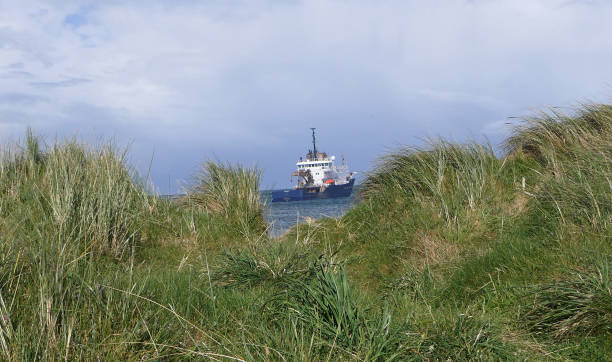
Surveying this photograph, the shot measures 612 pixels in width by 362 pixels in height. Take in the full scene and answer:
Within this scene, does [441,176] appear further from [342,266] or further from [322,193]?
[322,193]

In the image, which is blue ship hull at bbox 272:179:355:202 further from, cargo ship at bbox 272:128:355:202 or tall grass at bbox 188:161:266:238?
tall grass at bbox 188:161:266:238

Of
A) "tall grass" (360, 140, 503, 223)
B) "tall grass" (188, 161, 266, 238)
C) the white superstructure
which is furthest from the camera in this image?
the white superstructure

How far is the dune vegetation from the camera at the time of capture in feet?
8.00

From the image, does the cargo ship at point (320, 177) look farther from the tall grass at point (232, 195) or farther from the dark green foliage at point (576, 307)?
the dark green foliage at point (576, 307)

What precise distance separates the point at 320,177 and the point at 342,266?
155 feet

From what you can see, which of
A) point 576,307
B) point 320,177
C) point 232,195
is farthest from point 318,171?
point 576,307

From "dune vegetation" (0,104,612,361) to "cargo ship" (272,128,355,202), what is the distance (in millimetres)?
39884

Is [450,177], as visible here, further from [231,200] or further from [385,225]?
[231,200]

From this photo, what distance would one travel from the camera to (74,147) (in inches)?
304

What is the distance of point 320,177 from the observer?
49.8 m

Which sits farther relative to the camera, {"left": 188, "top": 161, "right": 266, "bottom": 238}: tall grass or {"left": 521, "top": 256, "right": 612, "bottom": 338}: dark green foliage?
{"left": 188, "top": 161, "right": 266, "bottom": 238}: tall grass

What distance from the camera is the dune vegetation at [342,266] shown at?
8.00ft

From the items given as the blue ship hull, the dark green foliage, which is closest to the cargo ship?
the blue ship hull

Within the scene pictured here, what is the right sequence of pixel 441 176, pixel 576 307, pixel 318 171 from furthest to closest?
1. pixel 318 171
2. pixel 441 176
3. pixel 576 307
